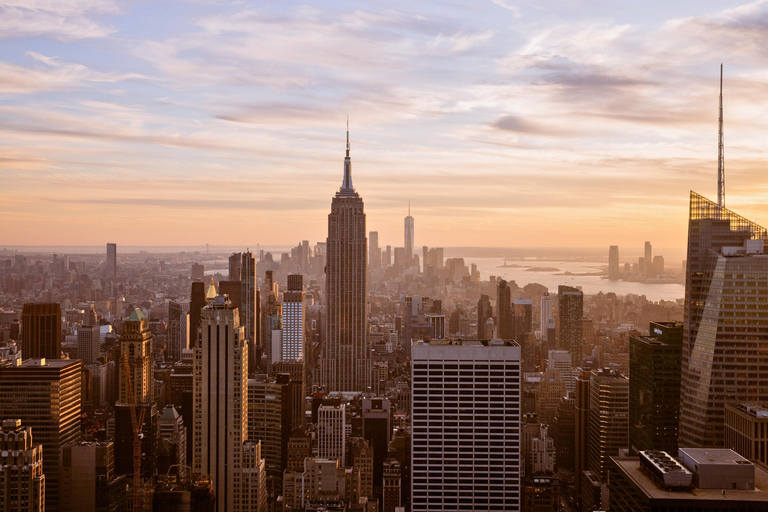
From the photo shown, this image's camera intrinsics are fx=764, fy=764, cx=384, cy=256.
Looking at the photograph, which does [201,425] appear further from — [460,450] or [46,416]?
[460,450]

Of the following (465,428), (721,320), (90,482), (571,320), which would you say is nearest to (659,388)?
(721,320)

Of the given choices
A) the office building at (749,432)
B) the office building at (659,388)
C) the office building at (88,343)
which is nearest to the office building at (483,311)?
the office building at (659,388)

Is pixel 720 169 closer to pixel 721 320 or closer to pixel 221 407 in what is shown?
pixel 721 320

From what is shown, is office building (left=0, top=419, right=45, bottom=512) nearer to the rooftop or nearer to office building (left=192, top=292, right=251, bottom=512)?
office building (left=192, top=292, right=251, bottom=512)

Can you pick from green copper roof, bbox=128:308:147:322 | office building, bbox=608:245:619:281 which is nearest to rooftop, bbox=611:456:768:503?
office building, bbox=608:245:619:281

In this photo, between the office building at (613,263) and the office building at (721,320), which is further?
the office building at (613,263)

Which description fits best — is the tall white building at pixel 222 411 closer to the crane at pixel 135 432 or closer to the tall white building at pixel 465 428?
the crane at pixel 135 432
